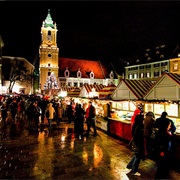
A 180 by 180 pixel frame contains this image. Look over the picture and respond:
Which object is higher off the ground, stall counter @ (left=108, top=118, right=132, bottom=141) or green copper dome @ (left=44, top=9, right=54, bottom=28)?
green copper dome @ (left=44, top=9, right=54, bottom=28)

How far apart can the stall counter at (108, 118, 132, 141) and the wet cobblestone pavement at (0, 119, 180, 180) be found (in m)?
0.55

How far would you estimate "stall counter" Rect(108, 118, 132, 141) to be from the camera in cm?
896

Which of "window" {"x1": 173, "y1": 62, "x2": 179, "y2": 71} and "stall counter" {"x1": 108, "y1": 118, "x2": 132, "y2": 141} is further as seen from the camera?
"window" {"x1": 173, "y1": 62, "x2": 179, "y2": 71}

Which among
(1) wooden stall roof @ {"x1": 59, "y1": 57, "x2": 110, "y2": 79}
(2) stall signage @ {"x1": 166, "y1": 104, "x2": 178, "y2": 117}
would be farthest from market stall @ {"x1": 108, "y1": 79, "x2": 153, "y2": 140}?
(1) wooden stall roof @ {"x1": 59, "y1": 57, "x2": 110, "y2": 79}

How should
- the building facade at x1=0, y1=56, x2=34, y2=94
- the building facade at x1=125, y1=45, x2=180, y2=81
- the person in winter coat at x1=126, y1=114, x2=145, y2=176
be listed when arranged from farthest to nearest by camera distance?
the building facade at x1=0, y1=56, x2=34, y2=94 < the building facade at x1=125, y1=45, x2=180, y2=81 < the person in winter coat at x1=126, y1=114, x2=145, y2=176

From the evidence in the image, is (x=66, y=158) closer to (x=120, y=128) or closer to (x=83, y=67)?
(x=120, y=128)

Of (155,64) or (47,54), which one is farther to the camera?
(47,54)

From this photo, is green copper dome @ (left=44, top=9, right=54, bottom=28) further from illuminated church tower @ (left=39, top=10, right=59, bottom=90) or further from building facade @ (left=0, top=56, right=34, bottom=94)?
building facade @ (left=0, top=56, right=34, bottom=94)

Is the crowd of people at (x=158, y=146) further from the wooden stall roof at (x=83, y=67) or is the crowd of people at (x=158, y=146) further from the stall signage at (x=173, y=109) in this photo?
the wooden stall roof at (x=83, y=67)

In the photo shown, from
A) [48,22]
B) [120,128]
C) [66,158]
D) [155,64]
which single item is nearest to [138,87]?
[120,128]

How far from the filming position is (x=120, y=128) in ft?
31.7

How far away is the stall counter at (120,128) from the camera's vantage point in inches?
353

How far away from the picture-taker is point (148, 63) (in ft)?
139

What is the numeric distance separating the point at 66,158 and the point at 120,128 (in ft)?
13.4
